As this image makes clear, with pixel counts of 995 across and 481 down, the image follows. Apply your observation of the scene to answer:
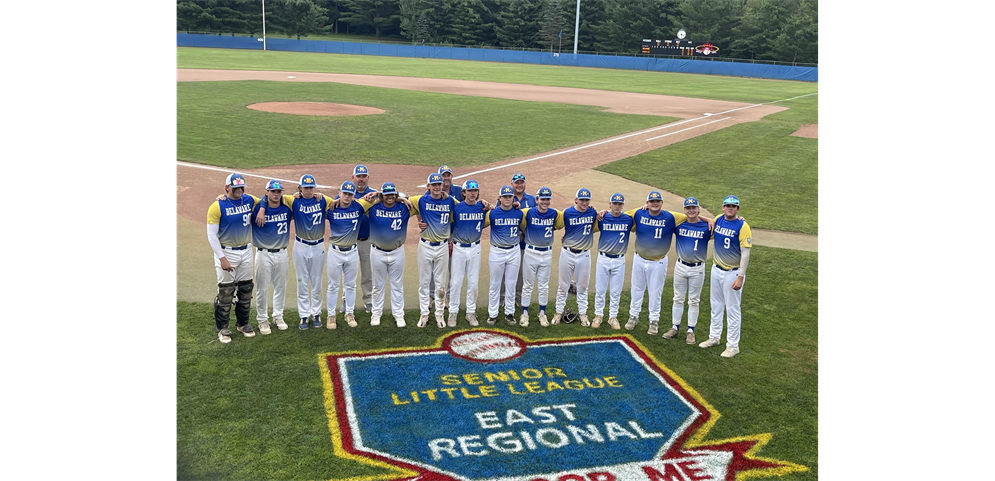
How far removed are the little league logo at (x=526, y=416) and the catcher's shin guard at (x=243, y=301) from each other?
1.36m

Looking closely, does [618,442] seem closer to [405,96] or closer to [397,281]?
[397,281]

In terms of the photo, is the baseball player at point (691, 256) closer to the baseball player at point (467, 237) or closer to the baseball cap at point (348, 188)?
the baseball player at point (467, 237)

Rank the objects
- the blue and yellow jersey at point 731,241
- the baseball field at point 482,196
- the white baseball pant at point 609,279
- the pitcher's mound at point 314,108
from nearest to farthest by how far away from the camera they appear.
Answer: the baseball field at point 482,196
the blue and yellow jersey at point 731,241
the white baseball pant at point 609,279
the pitcher's mound at point 314,108

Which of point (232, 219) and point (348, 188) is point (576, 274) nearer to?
point (348, 188)

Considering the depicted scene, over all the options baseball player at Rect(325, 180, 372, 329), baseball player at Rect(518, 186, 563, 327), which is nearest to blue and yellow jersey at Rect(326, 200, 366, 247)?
baseball player at Rect(325, 180, 372, 329)

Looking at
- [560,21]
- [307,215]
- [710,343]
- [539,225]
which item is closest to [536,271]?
[539,225]

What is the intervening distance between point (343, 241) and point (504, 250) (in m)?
2.19

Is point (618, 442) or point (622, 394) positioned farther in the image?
point (622, 394)

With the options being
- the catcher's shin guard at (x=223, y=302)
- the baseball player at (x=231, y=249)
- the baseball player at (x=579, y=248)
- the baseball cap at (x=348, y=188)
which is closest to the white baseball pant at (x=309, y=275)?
the baseball player at (x=231, y=249)

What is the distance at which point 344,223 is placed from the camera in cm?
952

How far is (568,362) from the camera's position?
8859mm

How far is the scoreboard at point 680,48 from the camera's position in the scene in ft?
218

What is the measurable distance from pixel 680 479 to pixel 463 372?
9.59 feet

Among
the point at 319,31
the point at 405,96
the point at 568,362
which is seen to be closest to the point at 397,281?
the point at 568,362
